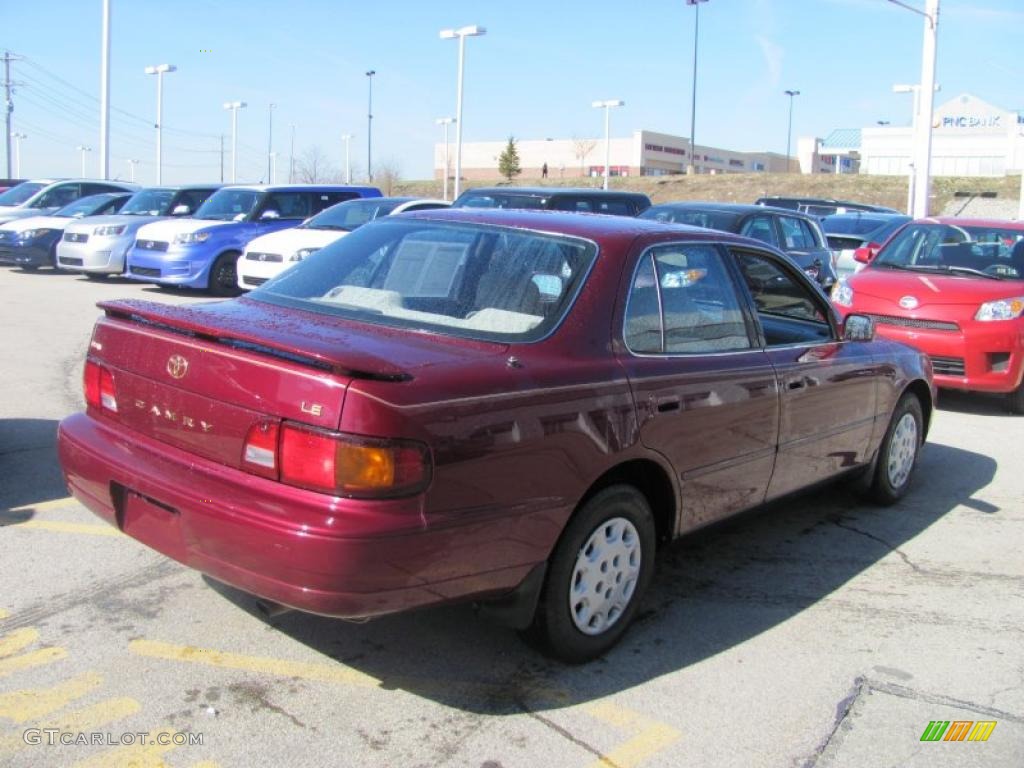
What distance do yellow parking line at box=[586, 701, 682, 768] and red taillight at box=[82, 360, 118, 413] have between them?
2.04 metres

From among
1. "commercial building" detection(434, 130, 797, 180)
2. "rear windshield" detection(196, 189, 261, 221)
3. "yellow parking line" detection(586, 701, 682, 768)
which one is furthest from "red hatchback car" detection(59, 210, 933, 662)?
"commercial building" detection(434, 130, 797, 180)

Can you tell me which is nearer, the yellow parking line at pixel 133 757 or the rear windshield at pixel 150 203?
the yellow parking line at pixel 133 757

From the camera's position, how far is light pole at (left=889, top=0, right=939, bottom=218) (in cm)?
2314

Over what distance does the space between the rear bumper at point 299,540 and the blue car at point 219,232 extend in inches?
461

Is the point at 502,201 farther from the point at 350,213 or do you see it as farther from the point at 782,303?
the point at 782,303

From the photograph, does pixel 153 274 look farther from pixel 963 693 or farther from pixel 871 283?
pixel 963 693

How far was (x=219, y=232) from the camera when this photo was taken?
14805 millimetres

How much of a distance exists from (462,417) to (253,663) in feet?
4.26

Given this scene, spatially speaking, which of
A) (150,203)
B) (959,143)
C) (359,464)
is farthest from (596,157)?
(359,464)

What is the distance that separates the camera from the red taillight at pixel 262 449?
10.2 feet

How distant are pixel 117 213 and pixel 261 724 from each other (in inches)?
652

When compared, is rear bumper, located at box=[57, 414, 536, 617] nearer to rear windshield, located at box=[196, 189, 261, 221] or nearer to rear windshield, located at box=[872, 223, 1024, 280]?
rear windshield, located at box=[872, 223, 1024, 280]

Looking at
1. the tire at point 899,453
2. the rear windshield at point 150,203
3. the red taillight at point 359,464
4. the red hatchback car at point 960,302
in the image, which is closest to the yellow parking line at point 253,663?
the red taillight at point 359,464

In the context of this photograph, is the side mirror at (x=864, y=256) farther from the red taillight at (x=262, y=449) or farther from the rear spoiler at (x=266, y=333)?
the red taillight at (x=262, y=449)
